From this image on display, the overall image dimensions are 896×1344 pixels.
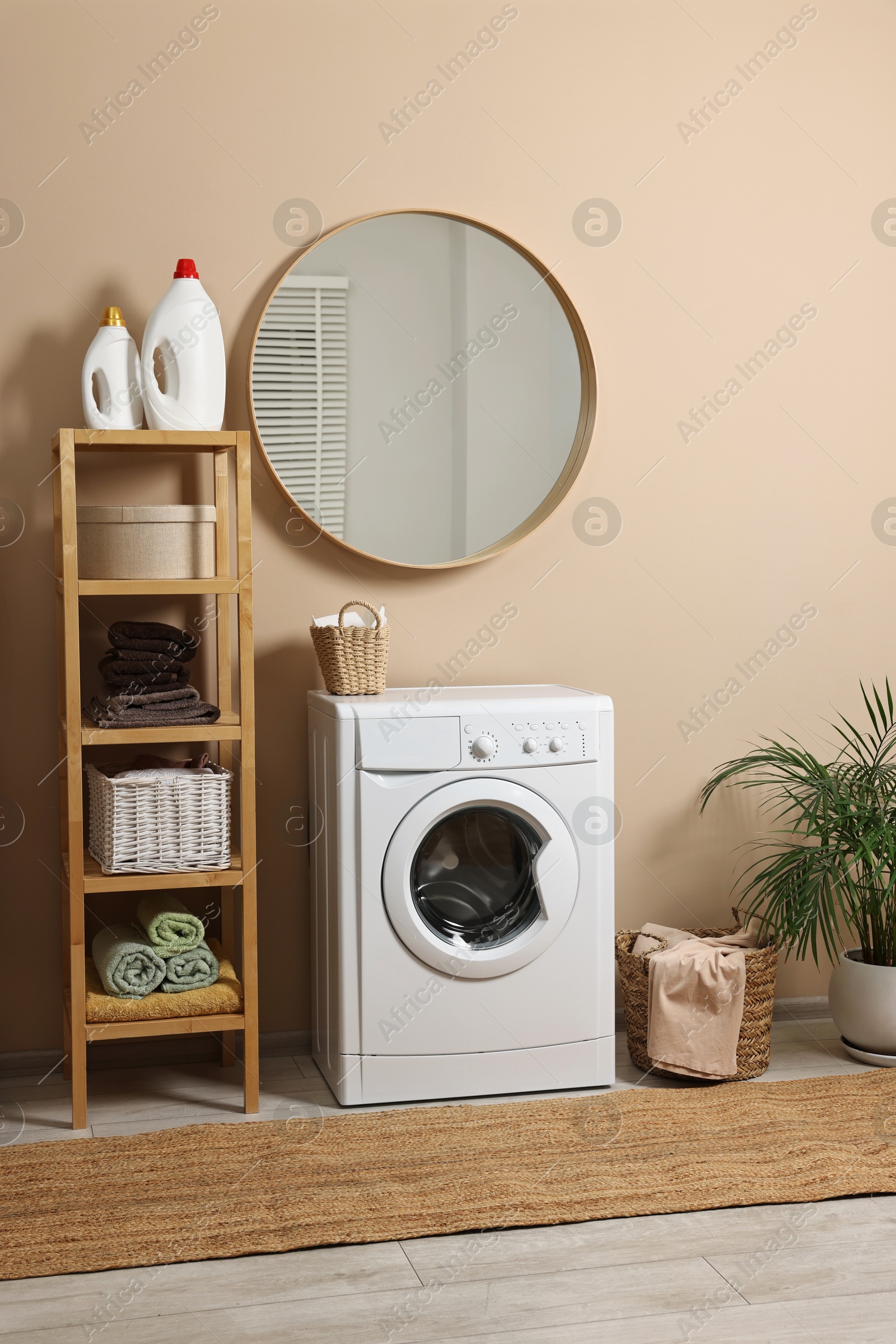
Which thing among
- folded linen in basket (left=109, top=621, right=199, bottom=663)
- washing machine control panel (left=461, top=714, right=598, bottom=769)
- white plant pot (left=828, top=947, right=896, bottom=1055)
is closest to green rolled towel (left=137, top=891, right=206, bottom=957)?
folded linen in basket (left=109, top=621, right=199, bottom=663)

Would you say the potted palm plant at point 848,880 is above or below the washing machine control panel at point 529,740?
below

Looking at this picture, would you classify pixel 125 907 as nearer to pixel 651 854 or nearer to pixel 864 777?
pixel 651 854

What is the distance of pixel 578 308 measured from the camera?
9.04 feet

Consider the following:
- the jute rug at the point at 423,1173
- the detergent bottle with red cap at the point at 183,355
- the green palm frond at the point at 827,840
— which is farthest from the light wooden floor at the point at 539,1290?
the detergent bottle with red cap at the point at 183,355

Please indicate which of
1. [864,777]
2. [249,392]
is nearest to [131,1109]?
[249,392]

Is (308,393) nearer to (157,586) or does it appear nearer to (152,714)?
(157,586)

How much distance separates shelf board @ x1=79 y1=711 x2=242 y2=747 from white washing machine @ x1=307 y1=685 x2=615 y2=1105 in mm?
204

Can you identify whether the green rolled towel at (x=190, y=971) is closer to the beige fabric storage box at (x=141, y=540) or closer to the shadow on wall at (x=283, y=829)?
the shadow on wall at (x=283, y=829)

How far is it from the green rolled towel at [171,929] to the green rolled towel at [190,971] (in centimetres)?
1

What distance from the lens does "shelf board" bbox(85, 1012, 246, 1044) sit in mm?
2227

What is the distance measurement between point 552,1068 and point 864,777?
0.98 m

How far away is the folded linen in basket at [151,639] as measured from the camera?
2.32 meters

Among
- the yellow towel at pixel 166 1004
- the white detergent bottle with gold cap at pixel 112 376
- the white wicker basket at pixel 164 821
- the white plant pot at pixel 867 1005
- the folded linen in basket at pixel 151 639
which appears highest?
the white detergent bottle with gold cap at pixel 112 376

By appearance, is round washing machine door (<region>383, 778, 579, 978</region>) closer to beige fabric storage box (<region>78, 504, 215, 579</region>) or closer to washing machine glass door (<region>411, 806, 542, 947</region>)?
washing machine glass door (<region>411, 806, 542, 947</region>)
